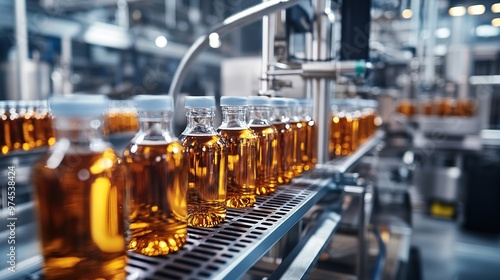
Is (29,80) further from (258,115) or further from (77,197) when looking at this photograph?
(77,197)

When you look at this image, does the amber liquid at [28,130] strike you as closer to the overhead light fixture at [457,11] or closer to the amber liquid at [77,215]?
the amber liquid at [77,215]

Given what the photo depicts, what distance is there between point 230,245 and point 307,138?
644 mm

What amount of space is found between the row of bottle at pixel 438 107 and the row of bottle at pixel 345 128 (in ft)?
7.17

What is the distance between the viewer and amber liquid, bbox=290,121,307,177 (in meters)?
1.03

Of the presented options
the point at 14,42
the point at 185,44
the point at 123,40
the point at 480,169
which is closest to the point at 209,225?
the point at 14,42

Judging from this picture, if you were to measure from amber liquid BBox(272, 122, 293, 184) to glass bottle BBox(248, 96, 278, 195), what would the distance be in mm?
41

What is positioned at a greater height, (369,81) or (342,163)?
(369,81)

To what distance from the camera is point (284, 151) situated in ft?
3.17

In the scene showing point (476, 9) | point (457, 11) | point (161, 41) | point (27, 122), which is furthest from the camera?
point (457, 11)

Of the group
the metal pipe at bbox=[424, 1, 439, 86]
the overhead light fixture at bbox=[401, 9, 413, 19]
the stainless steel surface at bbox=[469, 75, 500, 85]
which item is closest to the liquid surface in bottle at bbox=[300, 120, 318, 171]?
the overhead light fixture at bbox=[401, 9, 413, 19]

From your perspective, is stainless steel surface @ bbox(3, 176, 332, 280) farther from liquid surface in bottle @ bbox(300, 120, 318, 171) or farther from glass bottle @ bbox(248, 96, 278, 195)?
liquid surface in bottle @ bbox(300, 120, 318, 171)

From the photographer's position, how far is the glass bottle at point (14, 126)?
1612mm

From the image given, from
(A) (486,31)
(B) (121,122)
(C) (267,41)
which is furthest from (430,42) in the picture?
(B) (121,122)

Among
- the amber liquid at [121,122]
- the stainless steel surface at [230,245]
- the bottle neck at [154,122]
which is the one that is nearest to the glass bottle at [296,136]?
the stainless steel surface at [230,245]
